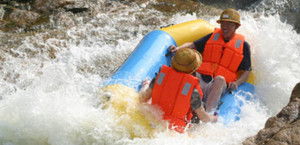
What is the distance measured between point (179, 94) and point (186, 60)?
1.09ft

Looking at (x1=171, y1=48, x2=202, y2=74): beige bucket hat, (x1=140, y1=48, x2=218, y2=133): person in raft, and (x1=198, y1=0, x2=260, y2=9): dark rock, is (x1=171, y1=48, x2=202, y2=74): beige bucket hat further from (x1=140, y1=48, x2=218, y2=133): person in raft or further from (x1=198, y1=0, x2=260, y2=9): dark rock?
(x1=198, y1=0, x2=260, y2=9): dark rock

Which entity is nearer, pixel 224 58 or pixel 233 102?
pixel 233 102

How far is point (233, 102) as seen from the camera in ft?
14.1

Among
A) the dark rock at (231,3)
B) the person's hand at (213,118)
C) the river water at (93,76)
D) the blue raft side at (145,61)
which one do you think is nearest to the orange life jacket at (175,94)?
the river water at (93,76)

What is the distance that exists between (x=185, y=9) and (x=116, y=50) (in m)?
2.60

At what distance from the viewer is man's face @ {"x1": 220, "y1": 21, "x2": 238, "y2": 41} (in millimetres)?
4420

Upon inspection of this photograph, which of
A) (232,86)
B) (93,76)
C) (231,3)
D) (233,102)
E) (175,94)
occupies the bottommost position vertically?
(93,76)

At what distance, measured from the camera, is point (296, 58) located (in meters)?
5.05

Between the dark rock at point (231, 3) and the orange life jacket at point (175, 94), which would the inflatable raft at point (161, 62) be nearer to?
the orange life jacket at point (175, 94)

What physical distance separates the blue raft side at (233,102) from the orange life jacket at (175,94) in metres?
0.67

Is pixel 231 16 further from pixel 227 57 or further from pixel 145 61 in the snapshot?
pixel 145 61

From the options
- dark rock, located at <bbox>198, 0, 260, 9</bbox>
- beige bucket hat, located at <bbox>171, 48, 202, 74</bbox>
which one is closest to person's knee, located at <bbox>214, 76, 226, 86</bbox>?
beige bucket hat, located at <bbox>171, 48, 202, 74</bbox>

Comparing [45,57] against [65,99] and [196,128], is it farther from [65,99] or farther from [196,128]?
[196,128]

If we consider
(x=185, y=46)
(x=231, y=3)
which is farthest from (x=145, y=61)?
(x=231, y=3)
